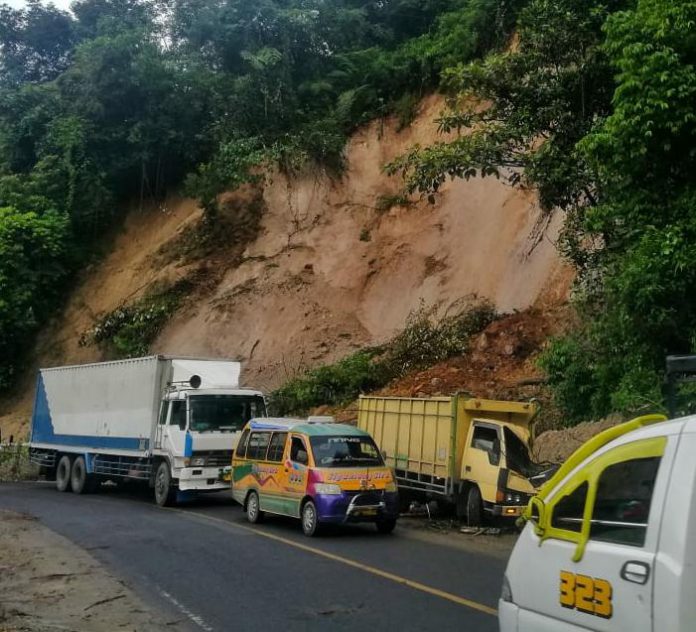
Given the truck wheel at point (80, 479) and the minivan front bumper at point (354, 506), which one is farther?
the truck wheel at point (80, 479)

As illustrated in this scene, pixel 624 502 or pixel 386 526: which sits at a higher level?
pixel 624 502

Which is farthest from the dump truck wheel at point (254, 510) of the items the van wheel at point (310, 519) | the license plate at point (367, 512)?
the license plate at point (367, 512)

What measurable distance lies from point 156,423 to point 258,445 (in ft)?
14.3

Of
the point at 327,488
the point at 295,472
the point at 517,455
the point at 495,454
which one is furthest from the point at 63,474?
the point at 517,455

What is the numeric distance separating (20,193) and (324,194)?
1208 centimetres

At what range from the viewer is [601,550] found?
13.1ft

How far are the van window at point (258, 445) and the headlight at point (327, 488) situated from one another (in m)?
1.96

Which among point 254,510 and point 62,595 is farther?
point 254,510

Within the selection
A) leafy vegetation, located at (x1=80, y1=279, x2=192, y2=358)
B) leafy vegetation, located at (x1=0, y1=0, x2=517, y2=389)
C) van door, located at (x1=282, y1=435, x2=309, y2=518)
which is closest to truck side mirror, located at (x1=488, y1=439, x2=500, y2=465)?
van door, located at (x1=282, y1=435, x2=309, y2=518)

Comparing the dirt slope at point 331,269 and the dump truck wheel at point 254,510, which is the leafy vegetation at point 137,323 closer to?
the dirt slope at point 331,269

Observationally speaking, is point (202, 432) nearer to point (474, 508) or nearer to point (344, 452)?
point (344, 452)

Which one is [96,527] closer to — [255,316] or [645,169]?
[645,169]

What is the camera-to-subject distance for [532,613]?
4402 mm

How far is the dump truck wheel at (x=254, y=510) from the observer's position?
46.1 ft
